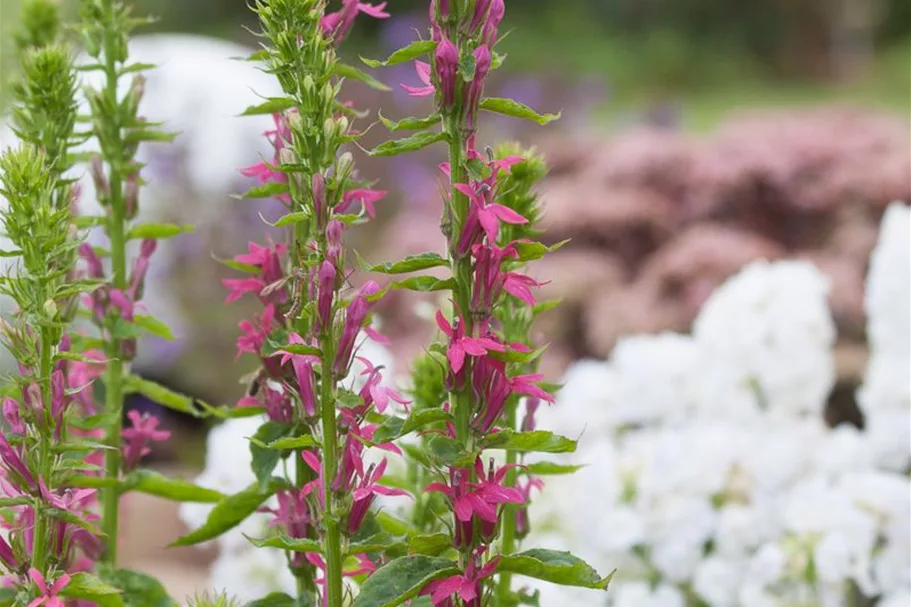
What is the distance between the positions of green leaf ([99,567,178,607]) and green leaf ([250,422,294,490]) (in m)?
0.17

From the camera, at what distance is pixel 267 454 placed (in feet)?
2.96

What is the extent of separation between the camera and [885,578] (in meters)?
1.46

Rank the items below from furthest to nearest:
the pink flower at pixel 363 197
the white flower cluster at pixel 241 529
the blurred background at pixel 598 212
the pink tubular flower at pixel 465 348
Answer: the blurred background at pixel 598 212 < the white flower cluster at pixel 241 529 < the pink flower at pixel 363 197 < the pink tubular flower at pixel 465 348

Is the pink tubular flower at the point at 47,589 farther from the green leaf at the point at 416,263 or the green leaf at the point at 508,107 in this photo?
the green leaf at the point at 508,107

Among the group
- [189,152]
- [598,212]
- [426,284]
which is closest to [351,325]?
[426,284]

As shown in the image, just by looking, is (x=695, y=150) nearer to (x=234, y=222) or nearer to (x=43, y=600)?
(x=234, y=222)

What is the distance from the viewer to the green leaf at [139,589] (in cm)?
98

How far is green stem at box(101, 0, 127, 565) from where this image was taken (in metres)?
1.03

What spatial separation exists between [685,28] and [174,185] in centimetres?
1195

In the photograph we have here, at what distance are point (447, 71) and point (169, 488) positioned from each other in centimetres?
48

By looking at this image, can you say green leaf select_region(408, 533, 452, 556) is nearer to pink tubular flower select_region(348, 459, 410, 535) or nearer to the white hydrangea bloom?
pink tubular flower select_region(348, 459, 410, 535)

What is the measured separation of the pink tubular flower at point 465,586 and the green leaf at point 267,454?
0.61 feet

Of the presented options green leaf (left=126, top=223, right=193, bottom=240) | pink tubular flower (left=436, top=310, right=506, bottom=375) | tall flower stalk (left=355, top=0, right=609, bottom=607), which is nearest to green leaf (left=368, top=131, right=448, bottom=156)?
tall flower stalk (left=355, top=0, right=609, bottom=607)

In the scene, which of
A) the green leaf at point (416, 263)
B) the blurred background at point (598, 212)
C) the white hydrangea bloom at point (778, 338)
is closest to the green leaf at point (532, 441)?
→ the green leaf at point (416, 263)
